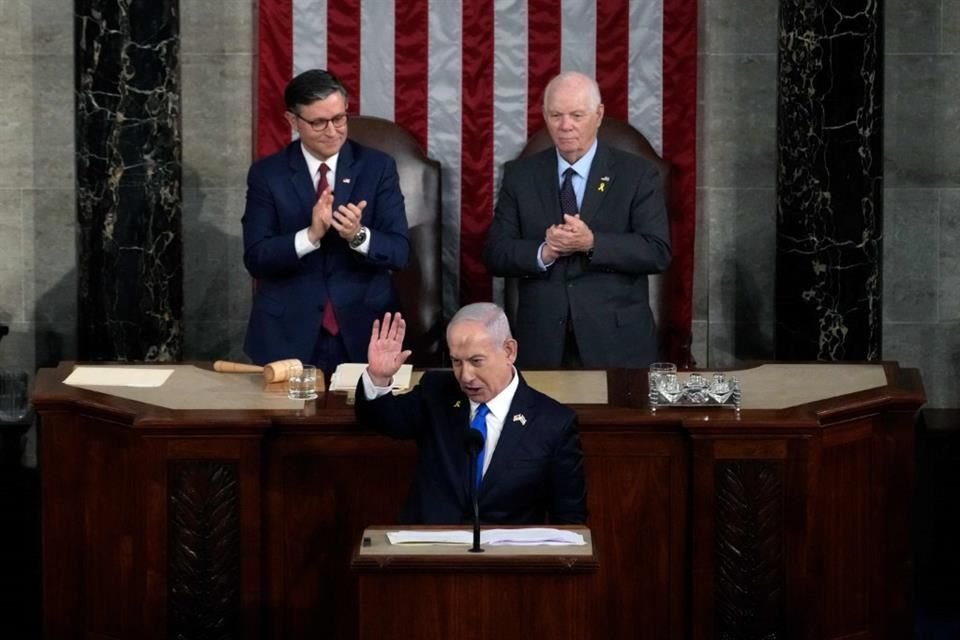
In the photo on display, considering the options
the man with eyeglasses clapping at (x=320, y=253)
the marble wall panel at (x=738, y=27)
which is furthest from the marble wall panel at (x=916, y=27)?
the man with eyeglasses clapping at (x=320, y=253)

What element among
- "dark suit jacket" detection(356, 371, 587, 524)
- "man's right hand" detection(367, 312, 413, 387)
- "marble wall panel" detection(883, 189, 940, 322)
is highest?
"marble wall panel" detection(883, 189, 940, 322)

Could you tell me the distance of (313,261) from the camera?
6.92m

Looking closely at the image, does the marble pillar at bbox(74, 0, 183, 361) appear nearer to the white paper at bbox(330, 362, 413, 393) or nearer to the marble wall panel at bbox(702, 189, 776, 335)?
the white paper at bbox(330, 362, 413, 393)

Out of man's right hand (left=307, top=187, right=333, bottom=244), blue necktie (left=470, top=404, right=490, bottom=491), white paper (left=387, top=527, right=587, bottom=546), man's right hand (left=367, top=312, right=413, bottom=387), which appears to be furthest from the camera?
man's right hand (left=307, top=187, right=333, bottom=244)

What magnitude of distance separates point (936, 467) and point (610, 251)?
1.77 meters

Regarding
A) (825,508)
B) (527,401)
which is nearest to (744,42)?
(825,508)

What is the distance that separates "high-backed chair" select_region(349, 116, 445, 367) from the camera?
27.6ft

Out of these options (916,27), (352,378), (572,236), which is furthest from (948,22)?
(352,378)

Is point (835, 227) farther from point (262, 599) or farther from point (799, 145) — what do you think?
point (262, 599)

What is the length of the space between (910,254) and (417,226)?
2.46 metres

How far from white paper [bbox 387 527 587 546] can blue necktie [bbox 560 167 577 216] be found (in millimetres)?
2803

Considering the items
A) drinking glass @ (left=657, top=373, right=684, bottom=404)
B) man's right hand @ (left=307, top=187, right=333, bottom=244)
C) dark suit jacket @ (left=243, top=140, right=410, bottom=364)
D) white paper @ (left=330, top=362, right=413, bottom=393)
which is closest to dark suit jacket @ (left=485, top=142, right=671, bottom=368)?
dark suit jacket @ (left=243, top=140, right=410, bottom=364)

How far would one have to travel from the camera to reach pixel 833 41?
8.20m

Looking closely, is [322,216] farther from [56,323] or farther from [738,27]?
[738,27]
